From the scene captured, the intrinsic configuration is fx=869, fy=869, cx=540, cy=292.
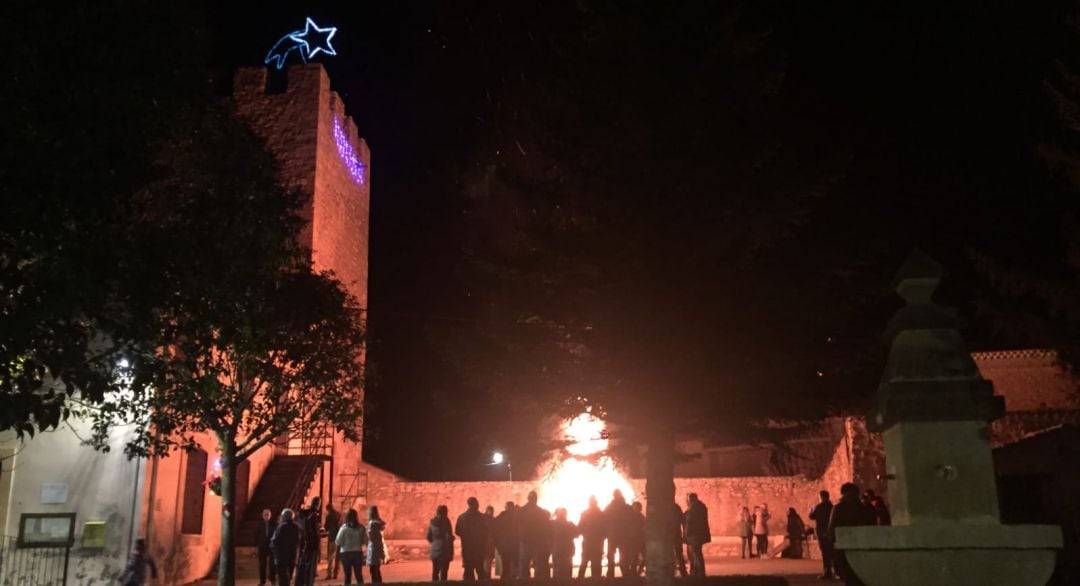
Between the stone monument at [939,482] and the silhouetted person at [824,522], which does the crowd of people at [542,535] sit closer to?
the silhouetted person at [824,522]

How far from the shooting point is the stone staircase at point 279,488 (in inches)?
771

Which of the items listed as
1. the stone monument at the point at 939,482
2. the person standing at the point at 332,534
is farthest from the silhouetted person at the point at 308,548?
the stone monument at the point at 939,482

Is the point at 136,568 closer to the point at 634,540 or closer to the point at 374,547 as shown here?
the point at 374,547

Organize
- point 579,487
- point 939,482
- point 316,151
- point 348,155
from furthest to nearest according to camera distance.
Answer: point 348,155 < point 316,151 < point 579,487 < point 939,482

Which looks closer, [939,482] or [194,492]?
[939,482]

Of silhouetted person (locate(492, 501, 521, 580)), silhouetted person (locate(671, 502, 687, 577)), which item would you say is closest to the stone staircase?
silhouetted person (locate(492, 501, 521, 580))

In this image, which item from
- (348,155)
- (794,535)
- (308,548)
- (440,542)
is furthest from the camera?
(348,155)

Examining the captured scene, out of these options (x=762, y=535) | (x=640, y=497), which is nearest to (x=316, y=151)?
(x=640, y=497)

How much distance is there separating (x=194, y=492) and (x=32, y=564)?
12.8ft

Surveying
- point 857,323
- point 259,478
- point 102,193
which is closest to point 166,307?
point 102,193

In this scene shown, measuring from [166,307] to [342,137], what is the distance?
21.5 meters

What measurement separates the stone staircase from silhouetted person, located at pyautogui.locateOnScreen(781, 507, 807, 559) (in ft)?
37.2

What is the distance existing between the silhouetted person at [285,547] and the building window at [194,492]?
5731 millimetres

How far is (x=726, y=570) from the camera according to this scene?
1664 cm
